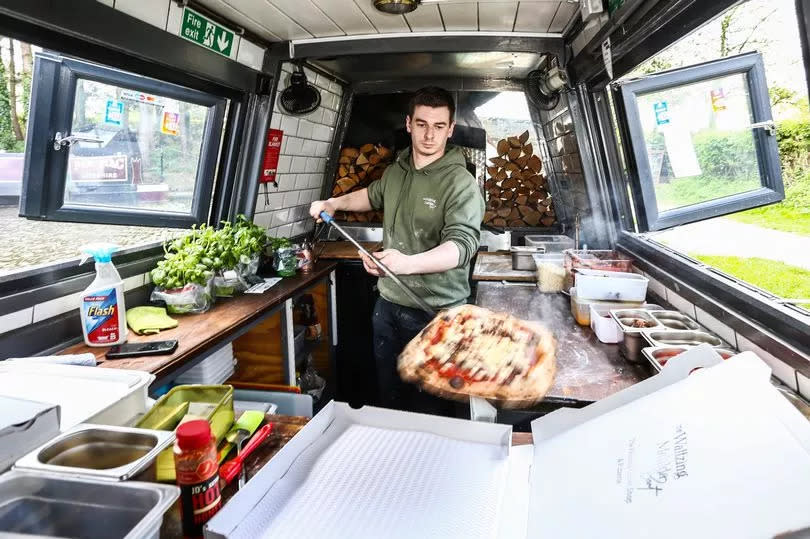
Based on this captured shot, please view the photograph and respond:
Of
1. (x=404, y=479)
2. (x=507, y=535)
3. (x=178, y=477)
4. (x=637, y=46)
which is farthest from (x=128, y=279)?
(x=637, y=46)

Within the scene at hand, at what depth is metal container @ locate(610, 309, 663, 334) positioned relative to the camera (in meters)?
2.03

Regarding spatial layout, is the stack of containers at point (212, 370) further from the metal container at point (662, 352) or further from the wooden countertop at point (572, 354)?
the metal container at point (662, 352)

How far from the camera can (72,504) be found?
922 millimetres

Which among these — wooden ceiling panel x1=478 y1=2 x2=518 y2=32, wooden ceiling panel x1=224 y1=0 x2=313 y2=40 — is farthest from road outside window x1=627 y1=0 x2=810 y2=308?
wooden ceiling panel x1=224 y1=0 x2=313 y2=40

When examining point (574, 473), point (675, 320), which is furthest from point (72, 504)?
point (675, 320)

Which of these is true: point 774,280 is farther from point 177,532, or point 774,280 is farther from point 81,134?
point 81,134

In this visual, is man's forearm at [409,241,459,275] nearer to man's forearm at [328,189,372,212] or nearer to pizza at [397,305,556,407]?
pizza at [397,305,556,407]

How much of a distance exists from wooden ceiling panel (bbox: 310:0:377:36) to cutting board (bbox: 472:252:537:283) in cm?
174

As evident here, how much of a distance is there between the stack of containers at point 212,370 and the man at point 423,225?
87cm

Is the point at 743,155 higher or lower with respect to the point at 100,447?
higher

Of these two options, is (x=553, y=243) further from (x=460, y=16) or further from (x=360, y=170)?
(x=360, y=170)

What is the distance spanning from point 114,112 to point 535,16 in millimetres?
2383

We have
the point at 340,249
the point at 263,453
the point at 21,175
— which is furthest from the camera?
the point at 340,249

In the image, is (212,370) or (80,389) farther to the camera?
(212,370)
